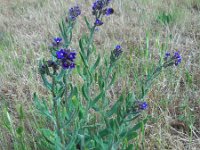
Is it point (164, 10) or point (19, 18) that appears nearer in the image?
point (164, 10)

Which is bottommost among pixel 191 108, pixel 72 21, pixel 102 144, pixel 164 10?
pixel 191 108

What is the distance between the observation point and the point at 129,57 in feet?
10.7

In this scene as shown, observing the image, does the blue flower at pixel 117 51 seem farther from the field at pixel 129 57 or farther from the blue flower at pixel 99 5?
the field at pixel 129 57

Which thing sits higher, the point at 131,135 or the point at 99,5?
the point at 99,5

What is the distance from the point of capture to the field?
224 centimetres

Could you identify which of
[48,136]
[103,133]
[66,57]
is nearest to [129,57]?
[103,133]

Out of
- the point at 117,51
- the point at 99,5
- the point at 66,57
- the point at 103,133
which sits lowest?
the point at 103,133

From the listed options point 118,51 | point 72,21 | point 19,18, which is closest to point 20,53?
point 19,18

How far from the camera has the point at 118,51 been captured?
1875 millimetres

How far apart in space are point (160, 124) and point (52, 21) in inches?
113

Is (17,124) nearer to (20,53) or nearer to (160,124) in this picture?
(160,124)

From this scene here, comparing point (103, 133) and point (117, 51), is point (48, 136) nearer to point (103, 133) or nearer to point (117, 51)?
point (103, 133)

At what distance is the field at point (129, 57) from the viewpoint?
2.24 metres

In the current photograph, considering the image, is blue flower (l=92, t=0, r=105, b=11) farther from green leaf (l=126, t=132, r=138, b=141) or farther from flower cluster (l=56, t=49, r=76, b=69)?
green leaf (l=126, t=132, r=138, b=141)
